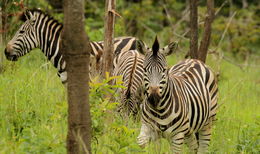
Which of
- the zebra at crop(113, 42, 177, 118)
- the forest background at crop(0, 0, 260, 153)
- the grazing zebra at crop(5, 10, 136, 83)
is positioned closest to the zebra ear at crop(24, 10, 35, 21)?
the grazing zebra at crop(5, 10, 136, 83)

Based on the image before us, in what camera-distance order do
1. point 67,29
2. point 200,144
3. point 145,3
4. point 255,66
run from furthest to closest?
point 145,3 < point 255,66 < point 200,144 < point 67,29

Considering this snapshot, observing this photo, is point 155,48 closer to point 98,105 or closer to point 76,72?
point 98,105

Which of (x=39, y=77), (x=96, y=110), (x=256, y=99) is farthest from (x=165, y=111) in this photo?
(x=256, y=99)

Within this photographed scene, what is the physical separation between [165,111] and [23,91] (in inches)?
91.2

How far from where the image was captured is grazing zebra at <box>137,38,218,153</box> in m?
5.74

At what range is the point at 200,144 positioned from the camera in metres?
6.98

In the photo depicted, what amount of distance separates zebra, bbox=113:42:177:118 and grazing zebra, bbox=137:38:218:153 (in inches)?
52.3

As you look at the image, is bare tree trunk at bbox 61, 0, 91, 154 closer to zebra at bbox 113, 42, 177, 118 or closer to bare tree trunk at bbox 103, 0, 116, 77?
bare tree trunk at bbox 103, 0, 116, 77

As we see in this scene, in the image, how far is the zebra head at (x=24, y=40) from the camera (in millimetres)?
8164

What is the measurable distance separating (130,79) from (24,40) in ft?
6.44

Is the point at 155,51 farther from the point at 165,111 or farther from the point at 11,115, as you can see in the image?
the point at 11,115

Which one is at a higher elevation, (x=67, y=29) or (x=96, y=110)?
(x=67, y=29)

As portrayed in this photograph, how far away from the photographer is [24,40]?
8.23 m

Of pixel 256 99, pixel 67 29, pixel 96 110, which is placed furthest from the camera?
pixel 256 99
